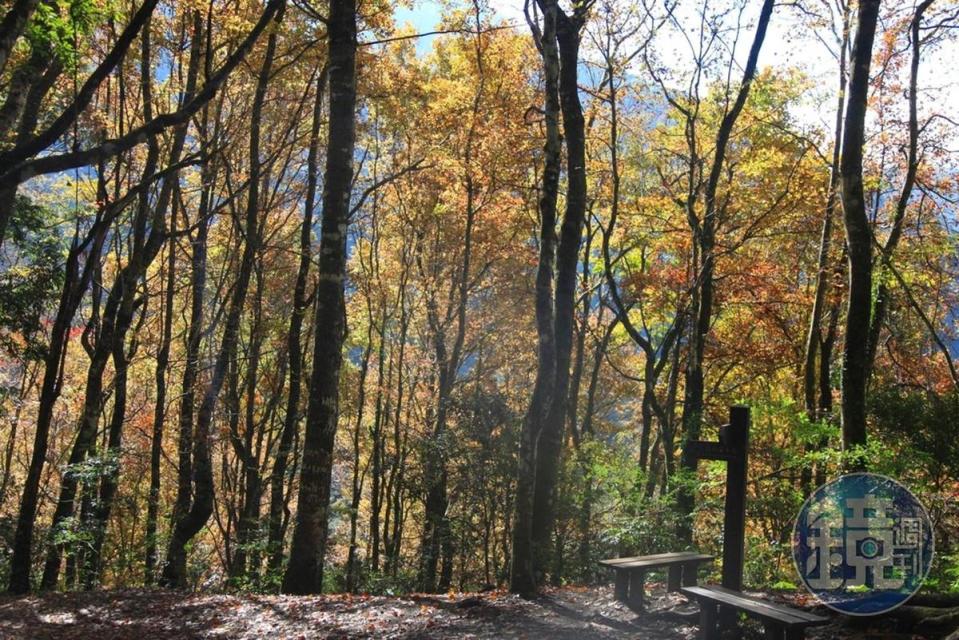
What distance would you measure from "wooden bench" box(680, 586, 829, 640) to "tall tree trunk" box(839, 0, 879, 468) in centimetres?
300

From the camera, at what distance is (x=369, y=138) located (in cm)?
1795

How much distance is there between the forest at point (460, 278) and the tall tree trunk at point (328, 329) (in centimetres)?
3

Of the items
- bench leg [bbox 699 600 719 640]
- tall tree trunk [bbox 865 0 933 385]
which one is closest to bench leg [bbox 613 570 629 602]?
bench leg [bbox 699 600 719 640]

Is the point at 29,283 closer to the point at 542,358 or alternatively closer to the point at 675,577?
the point at 542,358

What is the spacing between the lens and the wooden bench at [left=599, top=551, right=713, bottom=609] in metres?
5.71

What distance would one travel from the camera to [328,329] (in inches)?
286

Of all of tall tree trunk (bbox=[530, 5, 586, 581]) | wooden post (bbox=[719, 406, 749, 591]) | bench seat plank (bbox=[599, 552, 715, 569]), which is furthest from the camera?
tall tree trunk (bbox=[530, 5, 586, 581])

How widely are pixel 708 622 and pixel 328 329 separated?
4.65 meters

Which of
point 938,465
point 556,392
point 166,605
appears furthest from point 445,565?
point 938,465

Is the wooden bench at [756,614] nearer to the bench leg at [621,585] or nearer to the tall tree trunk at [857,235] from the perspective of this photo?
the bench leg at [621,585]

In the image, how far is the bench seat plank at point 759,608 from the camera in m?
3.86

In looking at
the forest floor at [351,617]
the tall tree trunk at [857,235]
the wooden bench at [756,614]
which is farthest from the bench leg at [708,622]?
the tall tree trunk at [857,235]

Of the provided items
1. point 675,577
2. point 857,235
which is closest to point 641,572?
point 675,577

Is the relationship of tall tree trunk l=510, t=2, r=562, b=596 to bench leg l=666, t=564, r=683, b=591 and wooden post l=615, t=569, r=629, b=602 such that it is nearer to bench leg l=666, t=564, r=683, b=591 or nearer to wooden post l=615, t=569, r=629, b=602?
wooden post l=615, t=569, r=629, b=602
